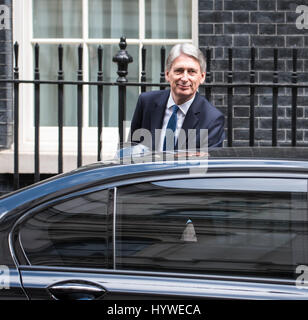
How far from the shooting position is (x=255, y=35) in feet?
22.0

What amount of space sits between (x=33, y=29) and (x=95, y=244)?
4720 mm

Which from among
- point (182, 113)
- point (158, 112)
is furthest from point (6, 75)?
point (182, 113)

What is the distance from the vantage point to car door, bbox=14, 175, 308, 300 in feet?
8.68

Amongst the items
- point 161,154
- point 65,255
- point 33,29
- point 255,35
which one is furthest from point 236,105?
point 65,255

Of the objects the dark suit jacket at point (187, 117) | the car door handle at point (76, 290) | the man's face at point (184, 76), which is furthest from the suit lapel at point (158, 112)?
the car door handle at point (76, 290)

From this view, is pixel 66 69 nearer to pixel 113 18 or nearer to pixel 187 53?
pixel 113 18

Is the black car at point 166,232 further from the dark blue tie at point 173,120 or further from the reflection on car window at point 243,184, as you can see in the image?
the dark blue tie at point 173,120

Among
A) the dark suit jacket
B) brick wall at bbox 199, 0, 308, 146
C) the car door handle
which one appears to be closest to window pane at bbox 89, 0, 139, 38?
brick wall at bbox 199, 0, 308, 146

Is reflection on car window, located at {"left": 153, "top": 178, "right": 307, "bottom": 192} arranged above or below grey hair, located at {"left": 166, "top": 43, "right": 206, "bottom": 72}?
below

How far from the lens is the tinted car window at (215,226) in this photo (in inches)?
104

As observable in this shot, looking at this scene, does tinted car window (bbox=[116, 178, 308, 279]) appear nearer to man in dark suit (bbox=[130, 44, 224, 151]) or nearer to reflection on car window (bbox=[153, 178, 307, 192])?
reflection on car window (bbox=[153, 178, 307, 192])

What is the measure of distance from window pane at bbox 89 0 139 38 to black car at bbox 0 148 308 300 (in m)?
4.39
